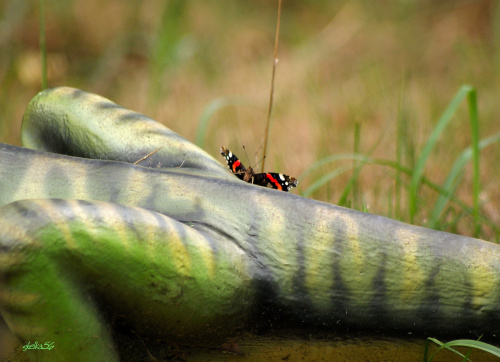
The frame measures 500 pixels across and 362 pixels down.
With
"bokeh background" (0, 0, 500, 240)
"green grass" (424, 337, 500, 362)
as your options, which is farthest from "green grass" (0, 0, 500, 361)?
"green grass" (424, 337, 500, 362)

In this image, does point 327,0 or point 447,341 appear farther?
point 327,0

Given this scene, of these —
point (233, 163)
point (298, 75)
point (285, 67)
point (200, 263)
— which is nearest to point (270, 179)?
point (233, 163)

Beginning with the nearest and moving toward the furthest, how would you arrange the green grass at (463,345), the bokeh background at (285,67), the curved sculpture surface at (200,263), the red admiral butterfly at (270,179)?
1. the curved sculpture surface at (200,263)
2. the green grass at (463,345)
3. the red admiral butterfly at (270,179)
4. the bokeh background at (285,67)

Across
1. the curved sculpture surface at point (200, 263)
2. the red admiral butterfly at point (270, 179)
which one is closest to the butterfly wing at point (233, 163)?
the red admiral butterfly at point (270, 179)

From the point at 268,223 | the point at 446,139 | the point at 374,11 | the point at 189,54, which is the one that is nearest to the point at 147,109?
the point at 189,54

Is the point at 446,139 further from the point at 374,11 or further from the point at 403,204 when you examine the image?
the point at 374,11

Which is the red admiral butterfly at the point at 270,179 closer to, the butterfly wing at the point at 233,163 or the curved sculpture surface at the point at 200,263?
the butterfly wing at the point at 233,163

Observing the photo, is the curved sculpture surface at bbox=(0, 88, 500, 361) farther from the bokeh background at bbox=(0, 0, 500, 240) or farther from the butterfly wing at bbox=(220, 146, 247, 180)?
the bokeh background at bbox=(0, 0, 500, 240)

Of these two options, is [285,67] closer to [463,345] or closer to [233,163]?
[233,163]
